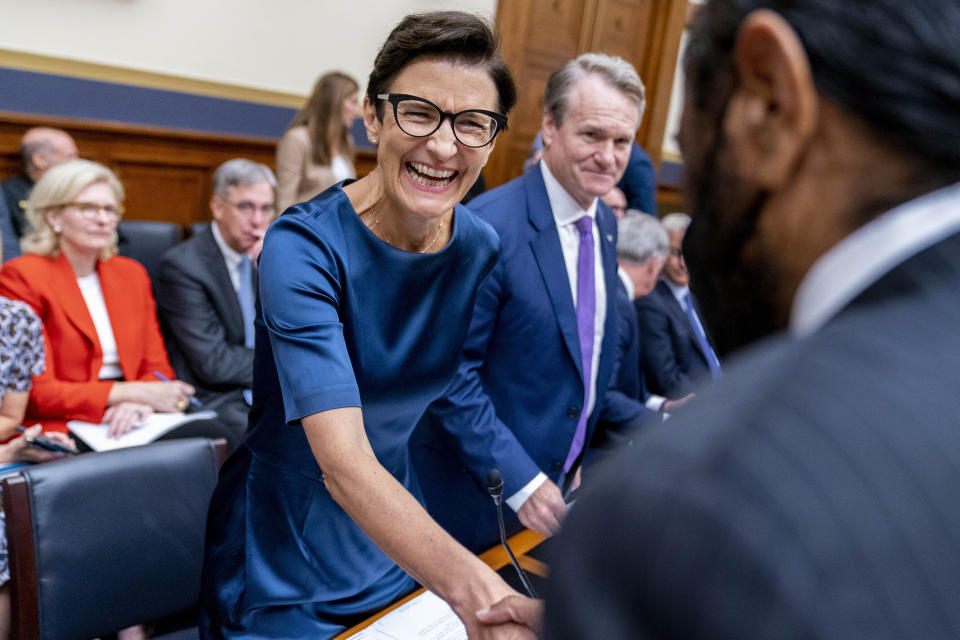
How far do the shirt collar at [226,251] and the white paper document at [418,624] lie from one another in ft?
7.33

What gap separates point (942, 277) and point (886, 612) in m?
0.16

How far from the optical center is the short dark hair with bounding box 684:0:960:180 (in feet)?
1.25

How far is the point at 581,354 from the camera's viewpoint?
1790 mm

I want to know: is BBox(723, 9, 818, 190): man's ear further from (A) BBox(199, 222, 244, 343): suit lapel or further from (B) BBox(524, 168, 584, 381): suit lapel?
(A) BBox(199, 222, 244, 343): suit lapel

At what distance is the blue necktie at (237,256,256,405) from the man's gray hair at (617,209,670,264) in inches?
59.3

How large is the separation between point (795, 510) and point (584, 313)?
155 cm

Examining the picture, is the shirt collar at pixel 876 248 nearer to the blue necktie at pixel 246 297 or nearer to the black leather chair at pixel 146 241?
the blue necktie at pixel 246 297

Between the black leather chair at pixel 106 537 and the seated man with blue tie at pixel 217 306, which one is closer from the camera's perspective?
the black leather chair at pixel 106 537

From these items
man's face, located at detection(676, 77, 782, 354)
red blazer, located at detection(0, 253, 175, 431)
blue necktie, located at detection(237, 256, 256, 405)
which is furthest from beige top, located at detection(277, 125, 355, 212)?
man's face, located at detection(676, 77, 782, 354)

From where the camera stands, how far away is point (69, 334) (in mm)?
2611

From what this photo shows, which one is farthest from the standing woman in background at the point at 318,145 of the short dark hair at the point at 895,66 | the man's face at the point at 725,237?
the short dark hair at the point at 895,66

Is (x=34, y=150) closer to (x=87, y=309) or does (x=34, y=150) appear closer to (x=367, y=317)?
(x=87, y=309)

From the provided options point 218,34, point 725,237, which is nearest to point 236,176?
point 218,34

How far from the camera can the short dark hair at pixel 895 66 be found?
0.38m
